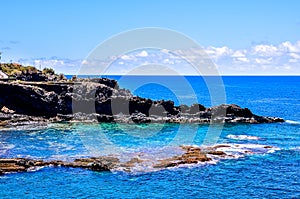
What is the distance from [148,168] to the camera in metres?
67.9

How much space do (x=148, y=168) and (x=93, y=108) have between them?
62.5 meters

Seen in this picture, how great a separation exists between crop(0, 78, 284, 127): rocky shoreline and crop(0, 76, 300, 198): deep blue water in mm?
9469

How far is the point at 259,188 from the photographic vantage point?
192 ft

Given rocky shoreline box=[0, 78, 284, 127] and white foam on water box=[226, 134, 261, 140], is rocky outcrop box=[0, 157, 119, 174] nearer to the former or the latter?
white foam on water box=[226, 134, 261, 140]

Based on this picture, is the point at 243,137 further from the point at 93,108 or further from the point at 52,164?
the point at 93,108

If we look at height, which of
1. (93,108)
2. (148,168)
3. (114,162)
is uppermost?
(93,108)

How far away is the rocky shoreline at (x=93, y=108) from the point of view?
121562 millimetres

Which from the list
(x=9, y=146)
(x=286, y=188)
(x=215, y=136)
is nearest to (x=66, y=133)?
(x=9, y=146)

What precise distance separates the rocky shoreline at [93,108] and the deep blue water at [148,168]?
947 cm

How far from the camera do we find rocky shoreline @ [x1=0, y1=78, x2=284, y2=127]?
121562 mm

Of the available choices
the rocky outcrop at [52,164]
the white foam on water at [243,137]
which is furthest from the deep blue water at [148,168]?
the rocky outcrop at [52,164]

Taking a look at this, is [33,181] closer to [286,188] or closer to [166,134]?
[286,188]

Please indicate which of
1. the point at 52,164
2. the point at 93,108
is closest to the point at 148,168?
the point at 52,164

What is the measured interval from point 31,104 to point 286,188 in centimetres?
8822
